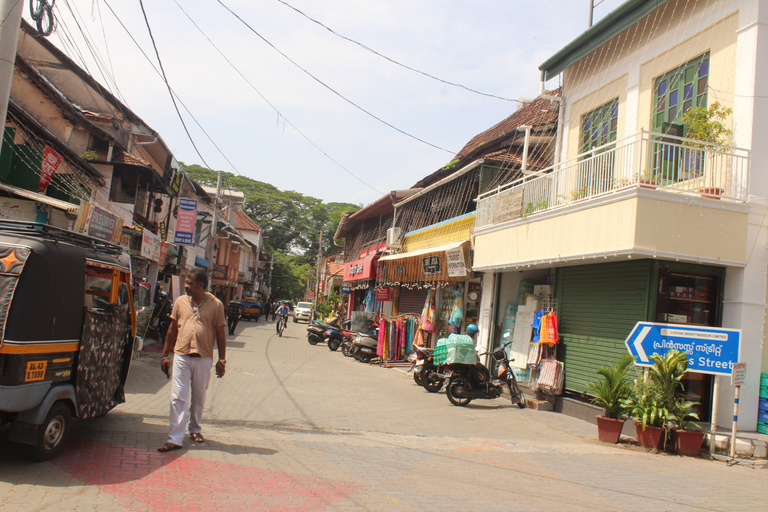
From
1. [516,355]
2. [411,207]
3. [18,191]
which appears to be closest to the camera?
[18,191]

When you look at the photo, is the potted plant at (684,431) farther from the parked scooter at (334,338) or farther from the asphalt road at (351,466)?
the parked scooter at (334,338)

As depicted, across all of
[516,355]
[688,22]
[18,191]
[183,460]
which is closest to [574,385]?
[516,355]

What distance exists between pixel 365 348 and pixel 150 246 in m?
8.17

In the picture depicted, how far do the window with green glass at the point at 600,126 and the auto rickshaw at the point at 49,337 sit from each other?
1056 cm

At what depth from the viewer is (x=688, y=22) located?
34.2 ft

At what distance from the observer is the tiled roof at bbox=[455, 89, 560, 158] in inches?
668

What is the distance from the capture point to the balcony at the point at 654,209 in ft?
28.7

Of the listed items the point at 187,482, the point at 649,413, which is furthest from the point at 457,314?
the point at 187,482

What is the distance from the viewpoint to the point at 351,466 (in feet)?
19.6

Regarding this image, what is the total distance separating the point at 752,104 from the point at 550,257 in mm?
4086

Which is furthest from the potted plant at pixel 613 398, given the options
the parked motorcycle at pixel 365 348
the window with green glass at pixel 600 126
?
the parked motorcycle at pixel 365 348

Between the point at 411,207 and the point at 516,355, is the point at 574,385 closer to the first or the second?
the point at 516,355

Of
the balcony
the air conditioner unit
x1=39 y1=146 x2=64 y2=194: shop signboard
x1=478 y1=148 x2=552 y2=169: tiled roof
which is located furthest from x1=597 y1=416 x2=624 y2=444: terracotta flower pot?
the air conditioner unit

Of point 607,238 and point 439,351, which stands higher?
point 607,238
